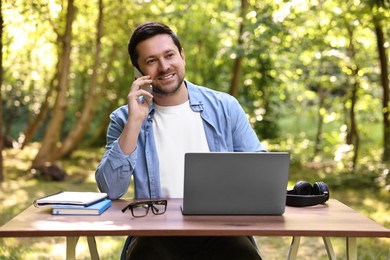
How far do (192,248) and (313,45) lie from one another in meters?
6.88

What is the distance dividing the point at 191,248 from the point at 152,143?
564 mm

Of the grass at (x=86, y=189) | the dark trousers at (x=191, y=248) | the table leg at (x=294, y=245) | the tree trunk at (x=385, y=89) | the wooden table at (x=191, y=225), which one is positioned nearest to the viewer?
the wooden table at (x=191, y=225)

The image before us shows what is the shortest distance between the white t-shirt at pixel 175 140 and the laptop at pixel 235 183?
527 millimetres

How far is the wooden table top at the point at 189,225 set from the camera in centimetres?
219

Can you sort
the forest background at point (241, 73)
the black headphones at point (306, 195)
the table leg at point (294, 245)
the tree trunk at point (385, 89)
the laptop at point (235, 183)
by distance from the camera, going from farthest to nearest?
the tree trunk at point (385, 89) → the forest background at point (241, 73) → the table leg at point (294, 245) → the black headphones at point (306, 195) → the laptop at point (235, 183)

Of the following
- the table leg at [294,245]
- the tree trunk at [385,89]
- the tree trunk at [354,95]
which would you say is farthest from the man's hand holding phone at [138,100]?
A: the tree trunk at [354,95]

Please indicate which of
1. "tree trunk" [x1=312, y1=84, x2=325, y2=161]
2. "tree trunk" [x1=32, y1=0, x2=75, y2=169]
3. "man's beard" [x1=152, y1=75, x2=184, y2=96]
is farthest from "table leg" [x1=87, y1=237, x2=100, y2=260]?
"tree trunk" [x1=312, y1=84, x2=325, y2=161]

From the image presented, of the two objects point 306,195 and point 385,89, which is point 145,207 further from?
point 385,89

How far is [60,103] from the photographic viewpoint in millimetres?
10203

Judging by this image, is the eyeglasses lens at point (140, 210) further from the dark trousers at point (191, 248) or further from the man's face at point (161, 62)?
the man's face at point (161, 62)

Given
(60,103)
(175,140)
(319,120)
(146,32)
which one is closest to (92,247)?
(175,140)

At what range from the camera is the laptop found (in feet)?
7.63

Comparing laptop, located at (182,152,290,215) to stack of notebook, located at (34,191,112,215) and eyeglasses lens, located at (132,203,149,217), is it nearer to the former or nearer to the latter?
eyeglasses lens, located at (132,203,149,217)

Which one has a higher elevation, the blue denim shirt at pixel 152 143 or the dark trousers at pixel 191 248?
the blue denim shirt at pixel 152 143
